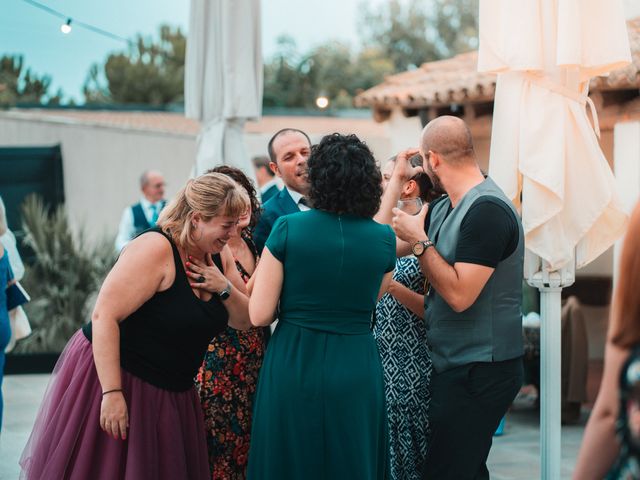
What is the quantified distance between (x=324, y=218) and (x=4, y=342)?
2.99 meters

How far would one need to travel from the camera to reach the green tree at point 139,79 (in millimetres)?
35062

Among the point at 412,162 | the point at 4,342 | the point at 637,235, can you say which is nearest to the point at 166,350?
the point at 412,162

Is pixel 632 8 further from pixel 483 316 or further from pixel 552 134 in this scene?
pixel 483 316

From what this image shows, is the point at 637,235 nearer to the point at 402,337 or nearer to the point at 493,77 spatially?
the point at 402,337

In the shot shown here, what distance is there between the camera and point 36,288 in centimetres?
1055

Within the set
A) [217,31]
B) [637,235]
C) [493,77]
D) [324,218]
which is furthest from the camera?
[493,77]

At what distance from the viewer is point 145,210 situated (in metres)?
9.59

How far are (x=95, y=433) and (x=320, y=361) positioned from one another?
2.95ft

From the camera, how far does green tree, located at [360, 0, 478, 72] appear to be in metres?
48.4

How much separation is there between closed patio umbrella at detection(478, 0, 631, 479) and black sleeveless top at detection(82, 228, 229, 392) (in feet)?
5.04

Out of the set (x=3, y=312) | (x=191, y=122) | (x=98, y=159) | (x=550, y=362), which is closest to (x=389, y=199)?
(x=550, y=362)

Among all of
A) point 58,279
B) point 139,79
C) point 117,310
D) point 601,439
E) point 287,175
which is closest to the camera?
point 601,439

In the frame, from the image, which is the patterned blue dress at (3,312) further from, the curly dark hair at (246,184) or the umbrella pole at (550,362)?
the umbrella pole at (550,362)

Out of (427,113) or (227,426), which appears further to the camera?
(427,113)
